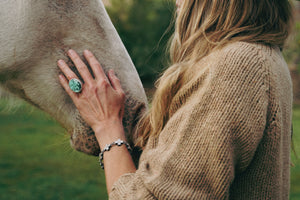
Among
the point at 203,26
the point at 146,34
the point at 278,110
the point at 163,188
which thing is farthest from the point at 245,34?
the point at 146,34

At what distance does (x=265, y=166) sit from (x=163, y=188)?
319 millimetres

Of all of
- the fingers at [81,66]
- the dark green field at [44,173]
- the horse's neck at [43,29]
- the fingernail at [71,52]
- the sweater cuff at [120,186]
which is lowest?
the dark green field at [44,173]

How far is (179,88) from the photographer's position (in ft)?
3.89

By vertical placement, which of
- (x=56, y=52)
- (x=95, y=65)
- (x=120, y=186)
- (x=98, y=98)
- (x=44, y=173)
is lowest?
(x=44, y=173)

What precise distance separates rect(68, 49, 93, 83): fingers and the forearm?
198mm

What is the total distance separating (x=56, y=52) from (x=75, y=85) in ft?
0.55

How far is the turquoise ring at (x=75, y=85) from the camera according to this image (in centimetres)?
130

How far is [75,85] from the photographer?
1.30m

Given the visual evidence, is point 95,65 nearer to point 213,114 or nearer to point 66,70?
point 66,70

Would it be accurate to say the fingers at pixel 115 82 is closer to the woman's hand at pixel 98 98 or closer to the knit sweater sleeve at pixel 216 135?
the woman's hand at pixel 98 98

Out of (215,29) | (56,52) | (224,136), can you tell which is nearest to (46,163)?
(56,52)

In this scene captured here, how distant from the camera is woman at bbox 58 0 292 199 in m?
0.99

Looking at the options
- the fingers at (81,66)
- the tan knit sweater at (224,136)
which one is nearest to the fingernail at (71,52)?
the fingers at (81,66)

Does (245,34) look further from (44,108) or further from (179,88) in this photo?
(44,108)
